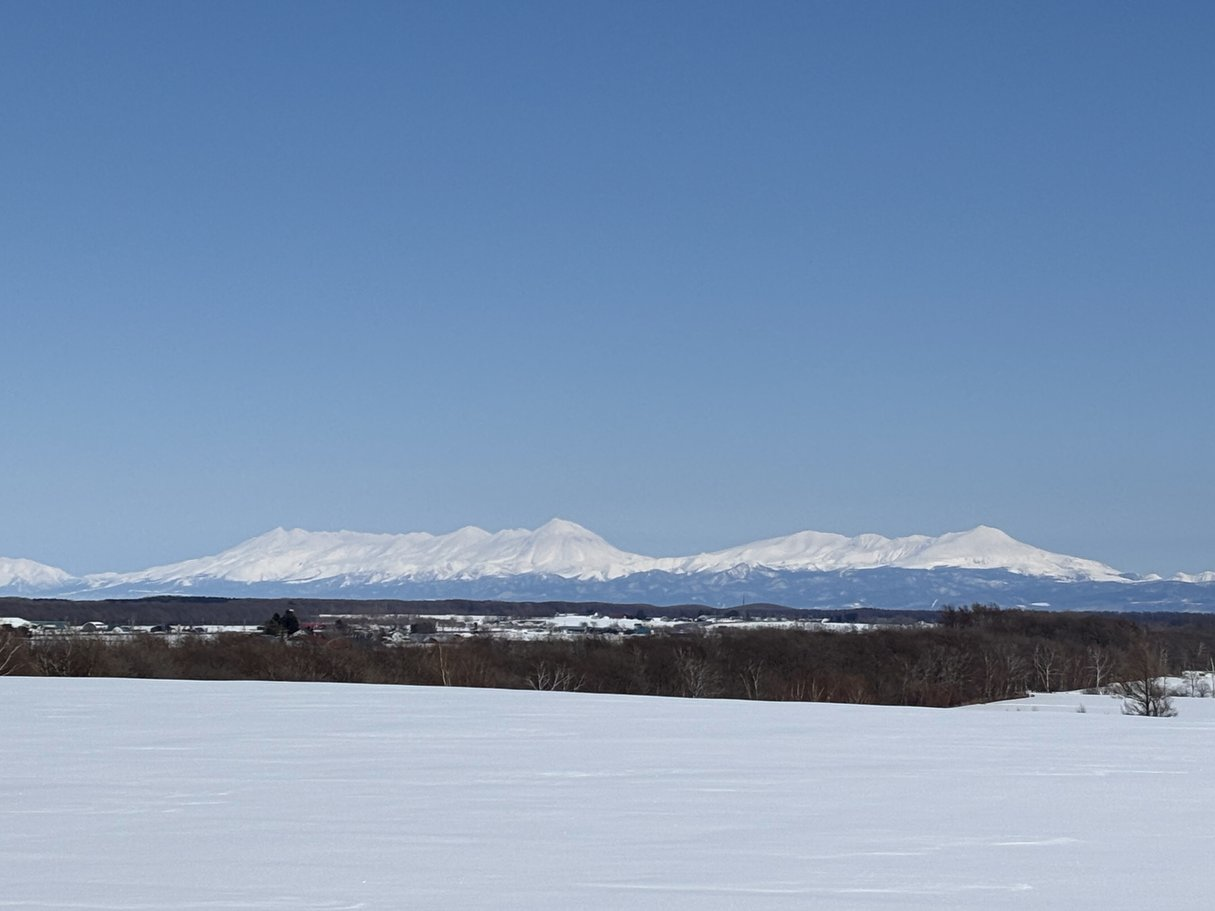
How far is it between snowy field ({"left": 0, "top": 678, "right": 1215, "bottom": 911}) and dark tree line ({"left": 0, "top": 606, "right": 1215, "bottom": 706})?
28.5 m

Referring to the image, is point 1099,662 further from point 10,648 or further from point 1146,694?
point 10,648

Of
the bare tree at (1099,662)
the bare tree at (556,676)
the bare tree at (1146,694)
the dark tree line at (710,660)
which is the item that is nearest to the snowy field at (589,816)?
the bare tree at (1146,694)

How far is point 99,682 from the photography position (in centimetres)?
2905

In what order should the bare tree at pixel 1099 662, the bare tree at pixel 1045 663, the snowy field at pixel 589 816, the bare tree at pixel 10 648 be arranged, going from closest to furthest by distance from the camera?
the snowy field at pixel 589 816 → the bare tree at pixel 10 648 → the bare tree at pixel 1045 663 → the bare tree at pixel 1099 662

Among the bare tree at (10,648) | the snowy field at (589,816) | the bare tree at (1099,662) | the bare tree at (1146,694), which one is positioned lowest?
the bare tree at (1099,662)

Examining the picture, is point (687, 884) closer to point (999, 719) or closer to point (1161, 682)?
point (999, 719)

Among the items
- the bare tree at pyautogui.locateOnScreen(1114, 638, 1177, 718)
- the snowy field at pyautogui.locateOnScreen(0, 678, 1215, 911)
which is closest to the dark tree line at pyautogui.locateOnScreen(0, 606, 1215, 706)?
the bare tree at pyautogui.locateOnScreen(1114, 638, 1177, 718)

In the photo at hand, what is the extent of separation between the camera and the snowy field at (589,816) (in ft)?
24.8

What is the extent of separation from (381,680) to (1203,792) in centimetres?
4230

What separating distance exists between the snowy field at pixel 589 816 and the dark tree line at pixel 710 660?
93.5ft

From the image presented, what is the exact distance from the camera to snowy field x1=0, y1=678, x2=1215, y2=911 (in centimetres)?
755

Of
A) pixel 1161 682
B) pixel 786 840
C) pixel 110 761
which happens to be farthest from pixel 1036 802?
pixel 1161 682

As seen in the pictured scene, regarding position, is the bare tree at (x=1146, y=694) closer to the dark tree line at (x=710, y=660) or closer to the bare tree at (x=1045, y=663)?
the dark tree line at (x=710, y=660)

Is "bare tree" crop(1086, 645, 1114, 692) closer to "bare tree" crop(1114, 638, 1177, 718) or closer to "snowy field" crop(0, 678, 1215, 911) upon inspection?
"bare tree" crop(1114, 638, 1177, 718)
